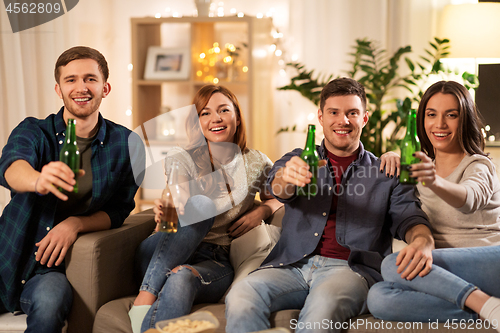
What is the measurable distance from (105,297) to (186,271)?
0.31 metres

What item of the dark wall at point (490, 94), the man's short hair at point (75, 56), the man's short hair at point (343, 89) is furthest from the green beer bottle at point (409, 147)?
the dark wall at point (490, 94)

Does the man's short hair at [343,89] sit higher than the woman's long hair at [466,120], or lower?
higher

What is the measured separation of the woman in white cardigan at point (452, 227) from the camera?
1.37m

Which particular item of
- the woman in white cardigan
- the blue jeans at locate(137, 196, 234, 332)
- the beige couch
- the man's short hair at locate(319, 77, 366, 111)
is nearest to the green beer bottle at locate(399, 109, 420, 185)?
the woman in white cardigan

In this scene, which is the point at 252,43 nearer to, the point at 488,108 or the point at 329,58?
the point at 329,58

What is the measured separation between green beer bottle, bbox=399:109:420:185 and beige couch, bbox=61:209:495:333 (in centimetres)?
46

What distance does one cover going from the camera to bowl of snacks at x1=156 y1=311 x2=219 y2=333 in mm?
1052

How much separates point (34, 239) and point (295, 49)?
270cm

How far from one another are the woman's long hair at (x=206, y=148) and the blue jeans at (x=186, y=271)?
177 millimetres

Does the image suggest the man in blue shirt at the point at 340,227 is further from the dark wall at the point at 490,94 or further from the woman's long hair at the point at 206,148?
the dark wall at the point at 490,94

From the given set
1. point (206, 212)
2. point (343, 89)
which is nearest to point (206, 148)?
point (206, 212)

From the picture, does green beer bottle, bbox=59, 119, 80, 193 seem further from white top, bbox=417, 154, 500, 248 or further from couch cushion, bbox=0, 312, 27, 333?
white top, bbox=417, 154, 500, 248

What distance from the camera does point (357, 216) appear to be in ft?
5.33

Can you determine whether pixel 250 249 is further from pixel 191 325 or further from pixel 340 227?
pixel 191 325
